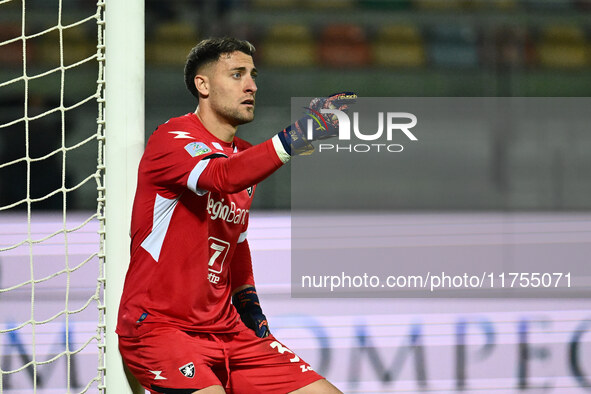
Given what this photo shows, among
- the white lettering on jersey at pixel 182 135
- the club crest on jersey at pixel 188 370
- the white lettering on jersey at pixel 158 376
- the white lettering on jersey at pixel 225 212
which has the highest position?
the white lettering on jersey at pixel 182 135

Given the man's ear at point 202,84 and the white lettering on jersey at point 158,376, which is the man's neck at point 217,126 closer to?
the man's ear at point 202,84

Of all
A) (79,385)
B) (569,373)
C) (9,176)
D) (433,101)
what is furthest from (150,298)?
(433,101)

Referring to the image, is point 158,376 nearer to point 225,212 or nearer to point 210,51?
point 225,212

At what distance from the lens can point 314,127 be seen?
168 cm

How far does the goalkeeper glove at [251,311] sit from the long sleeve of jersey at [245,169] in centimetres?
52

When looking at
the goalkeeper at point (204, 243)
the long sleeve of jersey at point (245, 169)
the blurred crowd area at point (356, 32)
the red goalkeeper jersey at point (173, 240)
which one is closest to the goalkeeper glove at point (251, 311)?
the goalkeeper at point (204, 243)

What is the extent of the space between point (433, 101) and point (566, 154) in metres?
1.29

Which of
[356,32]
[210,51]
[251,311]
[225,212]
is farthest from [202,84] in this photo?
[356,32]

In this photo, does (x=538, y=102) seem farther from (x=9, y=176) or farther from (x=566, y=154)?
(x=9, y=176)

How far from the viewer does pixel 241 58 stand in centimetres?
200

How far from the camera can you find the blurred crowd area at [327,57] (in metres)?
5.69

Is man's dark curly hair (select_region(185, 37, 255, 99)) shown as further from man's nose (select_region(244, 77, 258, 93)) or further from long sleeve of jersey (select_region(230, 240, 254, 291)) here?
long sleeve of jersey (select_region(230, 240, 254, 291))

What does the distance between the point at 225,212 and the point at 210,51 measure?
45 centimetres

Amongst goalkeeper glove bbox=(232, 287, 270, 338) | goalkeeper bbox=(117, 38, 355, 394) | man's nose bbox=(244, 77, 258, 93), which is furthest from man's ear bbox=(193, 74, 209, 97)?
goalkeeper glove bbox=(232, 287, 270, 338)
